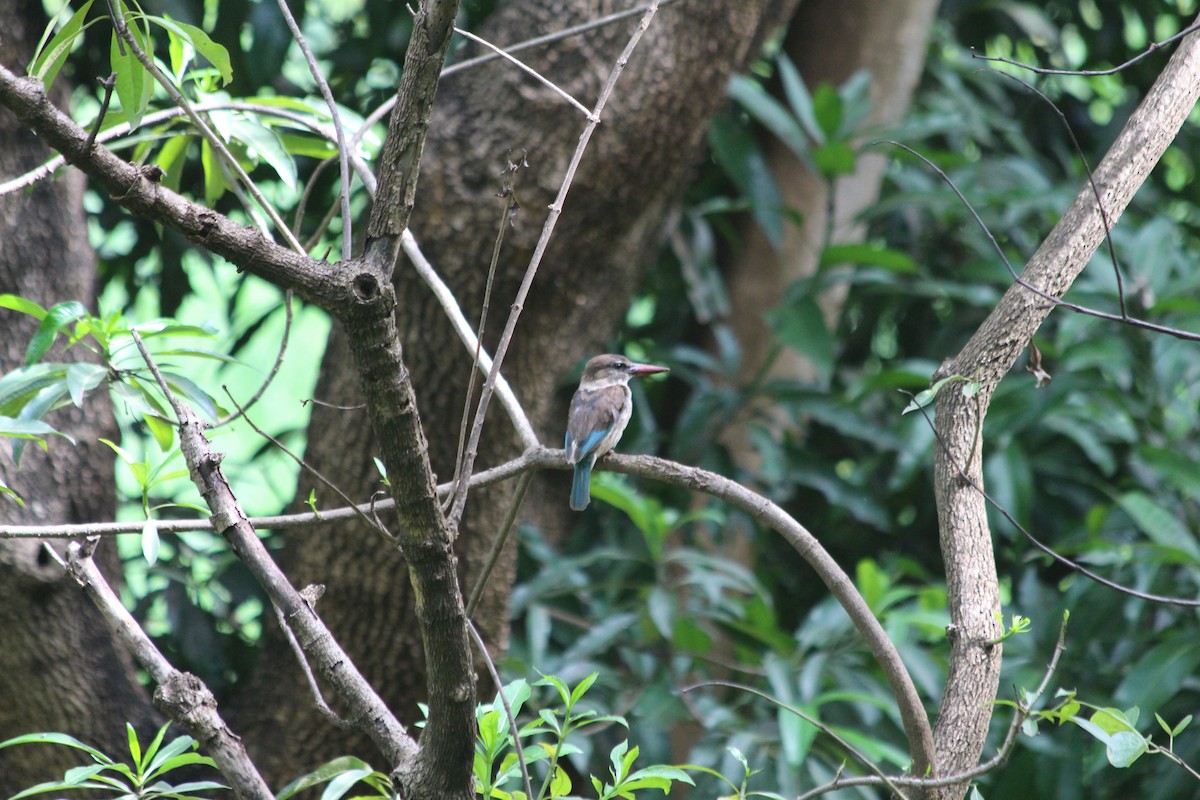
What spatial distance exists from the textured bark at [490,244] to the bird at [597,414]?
18 cm

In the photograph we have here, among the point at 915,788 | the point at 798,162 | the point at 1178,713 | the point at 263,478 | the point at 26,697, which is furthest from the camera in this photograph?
the point at 798,162

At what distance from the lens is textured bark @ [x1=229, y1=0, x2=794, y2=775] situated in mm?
2984

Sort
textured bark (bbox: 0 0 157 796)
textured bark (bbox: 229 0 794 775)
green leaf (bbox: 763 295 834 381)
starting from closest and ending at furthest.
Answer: textured bark (bbox: 0 0 157 796) → textured bark (bbox: 229 0 794 775) → green leaf (bbox: 763 295 834 381)

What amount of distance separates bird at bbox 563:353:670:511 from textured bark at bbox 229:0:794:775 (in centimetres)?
18

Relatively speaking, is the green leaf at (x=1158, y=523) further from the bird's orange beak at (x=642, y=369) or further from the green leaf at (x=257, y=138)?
the green leaf at (x=257, y=138)

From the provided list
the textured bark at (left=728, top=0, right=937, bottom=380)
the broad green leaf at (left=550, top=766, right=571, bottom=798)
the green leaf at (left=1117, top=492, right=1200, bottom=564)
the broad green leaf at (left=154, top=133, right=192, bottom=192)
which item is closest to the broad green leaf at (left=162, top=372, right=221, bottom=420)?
the broad green leaf at (left=154, top=133, right=192, bottom=192)

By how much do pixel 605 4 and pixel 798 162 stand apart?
2.10 m

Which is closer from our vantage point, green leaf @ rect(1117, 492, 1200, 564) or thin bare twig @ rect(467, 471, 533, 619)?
thin bare twig @ rect(467, 471, 533, 619)

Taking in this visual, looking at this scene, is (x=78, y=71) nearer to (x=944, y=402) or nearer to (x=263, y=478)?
(x=263, y=478)

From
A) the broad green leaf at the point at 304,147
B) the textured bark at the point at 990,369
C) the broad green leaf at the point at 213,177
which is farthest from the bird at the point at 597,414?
the textured bark at the point at 990,369

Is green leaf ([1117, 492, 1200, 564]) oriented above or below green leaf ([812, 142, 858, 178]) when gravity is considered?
below

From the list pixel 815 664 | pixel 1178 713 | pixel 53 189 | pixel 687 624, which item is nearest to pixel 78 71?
pixel 53 189

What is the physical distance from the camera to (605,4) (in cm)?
305

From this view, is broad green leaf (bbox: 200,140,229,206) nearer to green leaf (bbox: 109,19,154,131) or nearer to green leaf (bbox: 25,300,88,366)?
green leaf (bbox: 25,300,88,366)
